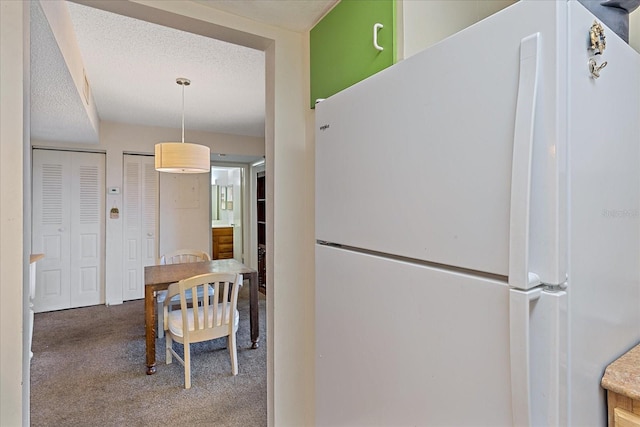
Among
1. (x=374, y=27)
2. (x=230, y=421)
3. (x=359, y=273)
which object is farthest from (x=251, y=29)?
(x=230, y=421)

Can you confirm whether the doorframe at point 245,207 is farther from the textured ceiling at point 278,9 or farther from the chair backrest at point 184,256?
the textured ceiling at point 278,9

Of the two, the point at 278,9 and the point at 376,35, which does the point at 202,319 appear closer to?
the point at 278,9

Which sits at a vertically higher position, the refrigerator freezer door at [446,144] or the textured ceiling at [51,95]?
the textured ceiling at [51,95]

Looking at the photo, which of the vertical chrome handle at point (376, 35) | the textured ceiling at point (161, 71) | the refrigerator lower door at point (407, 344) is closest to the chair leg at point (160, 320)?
the textured ceiling at point (161, 71)

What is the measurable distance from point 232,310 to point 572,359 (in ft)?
7.94

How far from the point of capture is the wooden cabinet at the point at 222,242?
22.7ft

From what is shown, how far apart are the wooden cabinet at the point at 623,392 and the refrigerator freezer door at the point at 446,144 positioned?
0.36 m

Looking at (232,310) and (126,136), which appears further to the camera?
(126,136)

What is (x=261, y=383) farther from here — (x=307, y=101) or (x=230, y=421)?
(x=307, y=101)

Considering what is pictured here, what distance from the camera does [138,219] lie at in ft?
15.2

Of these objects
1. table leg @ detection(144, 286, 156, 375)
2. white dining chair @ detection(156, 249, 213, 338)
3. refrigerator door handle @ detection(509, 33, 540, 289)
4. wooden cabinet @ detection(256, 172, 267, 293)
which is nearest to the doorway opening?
Result: wooden cabinet @ detection(256, 172, 267, 293)

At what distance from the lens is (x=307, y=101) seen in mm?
1632

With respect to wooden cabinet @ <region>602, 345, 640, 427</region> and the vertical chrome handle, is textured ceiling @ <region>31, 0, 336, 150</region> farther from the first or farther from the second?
wooden cabinet @ <region>602, 345, 640, 427</region>

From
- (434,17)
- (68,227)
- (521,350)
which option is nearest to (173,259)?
(68,227)
